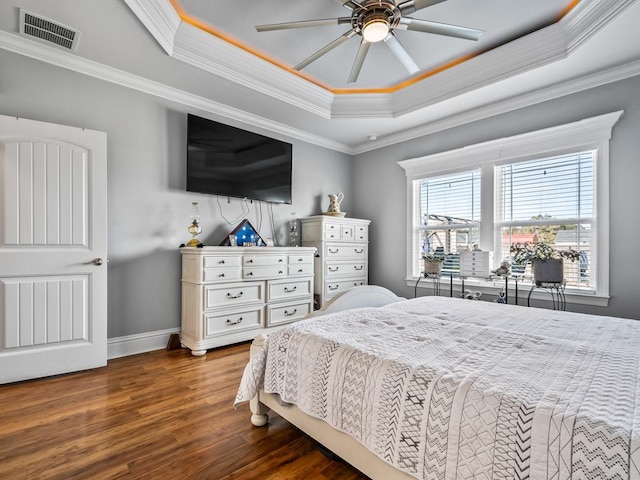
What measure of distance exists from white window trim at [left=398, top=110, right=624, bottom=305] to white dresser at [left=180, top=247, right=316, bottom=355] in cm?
169

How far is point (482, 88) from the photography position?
3158 millimetres

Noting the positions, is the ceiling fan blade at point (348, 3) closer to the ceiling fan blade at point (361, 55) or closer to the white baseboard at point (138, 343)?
the ceiling fan blade at point (361, 55)

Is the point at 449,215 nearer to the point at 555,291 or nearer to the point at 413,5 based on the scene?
the point at 555,291

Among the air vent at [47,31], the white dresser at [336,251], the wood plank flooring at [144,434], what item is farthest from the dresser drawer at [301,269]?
the air vent at [47,31]

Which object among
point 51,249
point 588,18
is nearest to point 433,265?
point 588,18

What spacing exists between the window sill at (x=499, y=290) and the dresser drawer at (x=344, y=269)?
0.67 metres

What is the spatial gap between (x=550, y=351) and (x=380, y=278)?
11.3 ft

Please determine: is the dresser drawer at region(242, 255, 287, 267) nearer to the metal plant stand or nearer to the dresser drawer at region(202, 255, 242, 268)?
the dresser drawer at region(202, 255, 242, 268)

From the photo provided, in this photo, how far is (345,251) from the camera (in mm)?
4414

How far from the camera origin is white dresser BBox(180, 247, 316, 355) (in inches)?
119

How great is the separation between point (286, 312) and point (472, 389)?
9.33 ft

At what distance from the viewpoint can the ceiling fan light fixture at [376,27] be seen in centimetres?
203

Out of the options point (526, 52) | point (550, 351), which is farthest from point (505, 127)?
point (550, 351)

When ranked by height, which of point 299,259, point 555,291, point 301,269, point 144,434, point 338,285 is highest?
point 299,259
